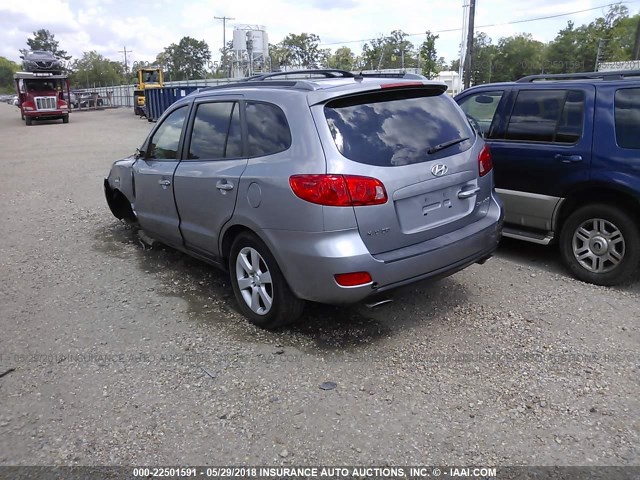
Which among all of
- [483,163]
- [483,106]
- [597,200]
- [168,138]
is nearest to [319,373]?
[483,163]

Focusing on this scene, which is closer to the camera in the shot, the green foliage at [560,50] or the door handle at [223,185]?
the door handle at [223,185]

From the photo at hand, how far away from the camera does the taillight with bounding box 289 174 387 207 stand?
3.37m

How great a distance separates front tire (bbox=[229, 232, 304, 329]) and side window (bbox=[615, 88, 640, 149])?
312 centimetres

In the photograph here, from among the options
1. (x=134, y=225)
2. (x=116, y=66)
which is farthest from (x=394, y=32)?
(x=134, y=225)

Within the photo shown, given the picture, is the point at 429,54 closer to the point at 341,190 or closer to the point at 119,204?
the point at 119,204

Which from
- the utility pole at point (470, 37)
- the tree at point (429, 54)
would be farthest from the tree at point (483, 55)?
the utility pole at point (470, 37)

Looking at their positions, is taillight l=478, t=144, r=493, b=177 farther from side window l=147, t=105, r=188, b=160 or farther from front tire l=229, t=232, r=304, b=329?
side window l=147, t=105, r=188, b=160

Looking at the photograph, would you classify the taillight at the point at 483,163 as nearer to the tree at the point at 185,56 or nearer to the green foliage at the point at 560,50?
the green foliage at the point at 560,50

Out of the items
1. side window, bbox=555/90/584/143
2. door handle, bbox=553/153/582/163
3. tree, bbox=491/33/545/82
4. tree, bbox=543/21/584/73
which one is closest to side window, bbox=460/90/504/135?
side window, bbox=555/90/584/143

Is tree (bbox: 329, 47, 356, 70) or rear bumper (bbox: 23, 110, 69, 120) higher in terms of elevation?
tree (bbox: 329, 47, 356, 70)

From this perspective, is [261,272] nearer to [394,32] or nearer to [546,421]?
[546,421]

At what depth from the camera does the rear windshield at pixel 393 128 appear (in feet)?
11.6

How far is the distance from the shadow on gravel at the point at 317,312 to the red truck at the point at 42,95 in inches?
1209

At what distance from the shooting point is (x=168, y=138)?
17.1 feet
